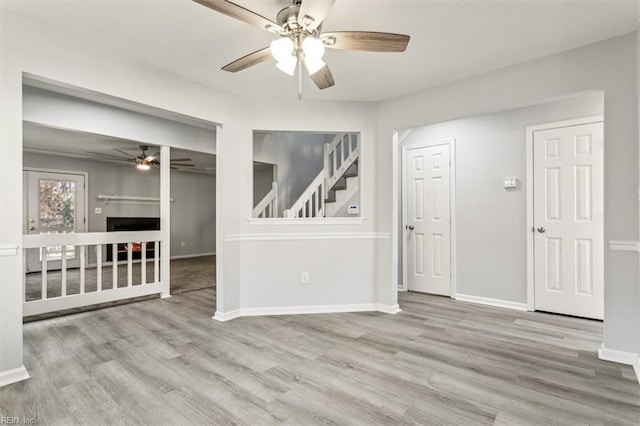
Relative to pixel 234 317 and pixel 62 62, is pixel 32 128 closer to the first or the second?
pixel 62 62

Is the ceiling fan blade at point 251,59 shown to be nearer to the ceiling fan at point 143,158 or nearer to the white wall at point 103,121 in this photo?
the white wall at point 103,121

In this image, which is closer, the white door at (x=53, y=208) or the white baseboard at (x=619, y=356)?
the white baseboard at (x=619, y=356)

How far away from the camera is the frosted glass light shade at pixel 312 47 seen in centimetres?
173

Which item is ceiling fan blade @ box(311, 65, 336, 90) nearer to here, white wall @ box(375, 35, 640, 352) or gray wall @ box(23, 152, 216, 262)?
white wall @ box(375, 35, 640, 352)

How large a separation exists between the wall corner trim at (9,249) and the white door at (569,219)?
4.63m

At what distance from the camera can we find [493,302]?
12.5 ft

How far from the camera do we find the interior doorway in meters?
4.21

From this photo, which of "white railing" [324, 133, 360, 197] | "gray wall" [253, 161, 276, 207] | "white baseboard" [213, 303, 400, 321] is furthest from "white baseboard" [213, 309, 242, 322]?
"gray wall" [253, 161, 276, 207]

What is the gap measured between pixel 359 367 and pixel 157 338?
180cm

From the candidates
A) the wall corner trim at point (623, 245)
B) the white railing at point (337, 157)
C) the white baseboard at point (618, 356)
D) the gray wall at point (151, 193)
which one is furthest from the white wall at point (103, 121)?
the white baseboard at point (618, 356)

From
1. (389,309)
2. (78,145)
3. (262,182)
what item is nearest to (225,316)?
(389,309)

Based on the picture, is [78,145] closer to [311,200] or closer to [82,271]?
[82,271]

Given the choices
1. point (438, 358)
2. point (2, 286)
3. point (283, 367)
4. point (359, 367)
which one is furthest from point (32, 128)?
point (438, 358)

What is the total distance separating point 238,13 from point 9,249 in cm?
205
